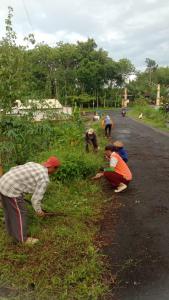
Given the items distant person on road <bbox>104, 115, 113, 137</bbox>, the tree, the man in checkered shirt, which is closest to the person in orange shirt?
the man in checkered shirt

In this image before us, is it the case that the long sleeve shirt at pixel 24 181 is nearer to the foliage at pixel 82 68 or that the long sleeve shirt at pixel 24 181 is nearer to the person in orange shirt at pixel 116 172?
the person in orange shirt at pixel 116 172

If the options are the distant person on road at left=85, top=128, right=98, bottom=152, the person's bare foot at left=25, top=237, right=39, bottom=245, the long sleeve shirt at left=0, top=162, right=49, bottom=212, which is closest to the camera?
the long sleeve shirt at left=0, top=162, right=49, bottom=212

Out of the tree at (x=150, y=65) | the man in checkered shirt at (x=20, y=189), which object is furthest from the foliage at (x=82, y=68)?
the man in checkered shirt at (x=20, y=189)

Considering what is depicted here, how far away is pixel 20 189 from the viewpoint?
4.14 m

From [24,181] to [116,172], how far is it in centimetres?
277

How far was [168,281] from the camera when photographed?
141 inches

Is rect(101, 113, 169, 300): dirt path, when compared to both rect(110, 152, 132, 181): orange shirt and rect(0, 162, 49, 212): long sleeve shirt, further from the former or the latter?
rect(0, 162, 49, 212): long sleeve shirt

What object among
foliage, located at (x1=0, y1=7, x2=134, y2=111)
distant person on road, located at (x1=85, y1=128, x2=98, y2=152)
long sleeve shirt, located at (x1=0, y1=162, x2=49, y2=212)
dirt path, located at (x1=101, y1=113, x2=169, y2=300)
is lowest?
dirt path, located at (x1=101, y1=113, x2=169, y2=300)

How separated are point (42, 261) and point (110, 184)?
3421mm

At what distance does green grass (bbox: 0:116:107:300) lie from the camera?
137 inches

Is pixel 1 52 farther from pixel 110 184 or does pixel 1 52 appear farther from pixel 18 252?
pixel 18 252

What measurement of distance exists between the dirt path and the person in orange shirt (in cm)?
24

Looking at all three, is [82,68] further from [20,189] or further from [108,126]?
[20,189]

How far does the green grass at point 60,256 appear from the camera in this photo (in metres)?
3.49
